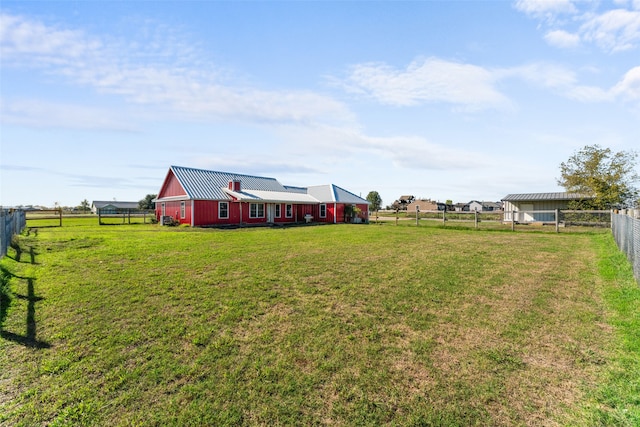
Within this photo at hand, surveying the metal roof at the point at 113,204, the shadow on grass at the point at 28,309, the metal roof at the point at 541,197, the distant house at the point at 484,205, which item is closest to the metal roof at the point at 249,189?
the metal roof at the point at 541,197

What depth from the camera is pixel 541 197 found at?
30719mm

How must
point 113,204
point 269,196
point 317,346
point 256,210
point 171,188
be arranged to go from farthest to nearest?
point 113,204 → point 269,196 → point 256,210 → point 171,188 → point 317,346

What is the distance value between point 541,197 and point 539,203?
62 cm

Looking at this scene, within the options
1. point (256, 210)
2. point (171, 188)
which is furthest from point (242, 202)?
point (171, 188)

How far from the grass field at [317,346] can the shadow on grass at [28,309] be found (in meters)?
0.03

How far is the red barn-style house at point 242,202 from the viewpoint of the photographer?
25864 millimetres

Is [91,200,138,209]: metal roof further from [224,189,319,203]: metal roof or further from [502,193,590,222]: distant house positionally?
[502,193,590,222]: distant house

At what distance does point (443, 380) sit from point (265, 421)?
6.59ft

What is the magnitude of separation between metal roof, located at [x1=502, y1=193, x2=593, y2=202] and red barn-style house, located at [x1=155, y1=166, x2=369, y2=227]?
1474 centimetres

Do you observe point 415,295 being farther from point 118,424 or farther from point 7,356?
point 7,356

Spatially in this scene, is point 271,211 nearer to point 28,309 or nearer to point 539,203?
point 28,309

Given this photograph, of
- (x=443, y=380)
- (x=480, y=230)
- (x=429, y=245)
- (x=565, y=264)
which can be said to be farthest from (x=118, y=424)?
(x=480, y=230)

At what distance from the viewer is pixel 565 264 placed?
920cm

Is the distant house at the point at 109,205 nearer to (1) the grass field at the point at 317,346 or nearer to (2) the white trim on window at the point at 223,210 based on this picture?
(2) the white trim on window at the point at 223,210
